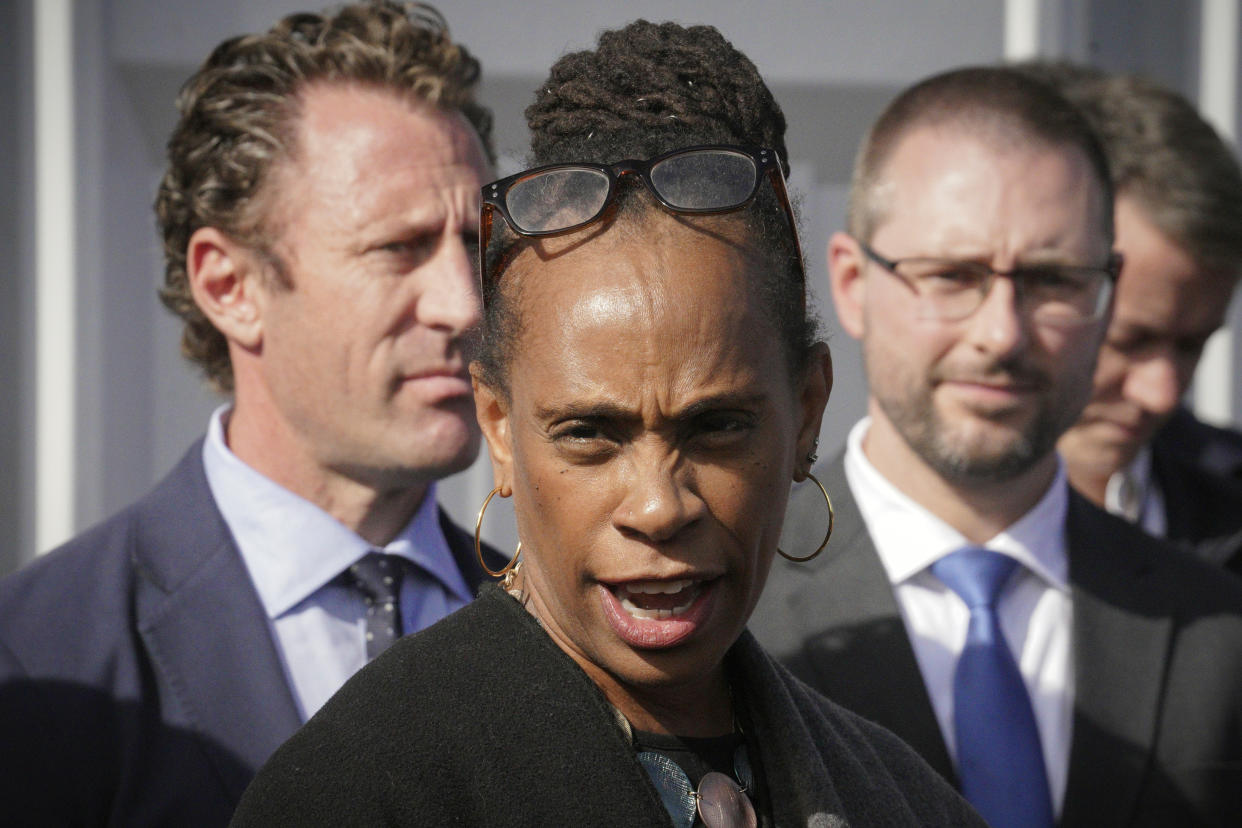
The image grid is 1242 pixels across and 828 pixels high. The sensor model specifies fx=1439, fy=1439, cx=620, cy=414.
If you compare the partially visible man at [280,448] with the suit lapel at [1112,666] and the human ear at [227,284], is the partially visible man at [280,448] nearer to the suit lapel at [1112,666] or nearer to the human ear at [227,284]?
the human ear at [227,284]

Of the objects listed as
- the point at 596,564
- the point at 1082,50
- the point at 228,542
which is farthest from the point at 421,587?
the point at 1082,50

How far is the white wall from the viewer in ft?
14.9

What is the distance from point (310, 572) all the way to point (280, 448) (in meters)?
0.32

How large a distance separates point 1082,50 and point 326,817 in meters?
5.17

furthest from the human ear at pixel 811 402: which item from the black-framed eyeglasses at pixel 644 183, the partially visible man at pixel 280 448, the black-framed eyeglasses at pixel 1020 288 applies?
the black-framed eyeglasses at pixel 1020 288

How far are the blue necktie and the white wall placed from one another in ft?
6.87

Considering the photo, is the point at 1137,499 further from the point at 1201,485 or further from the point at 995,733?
the point at 995,733

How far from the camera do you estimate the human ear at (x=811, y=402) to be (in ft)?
6.68

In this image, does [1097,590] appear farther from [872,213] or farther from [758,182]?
[758,182]

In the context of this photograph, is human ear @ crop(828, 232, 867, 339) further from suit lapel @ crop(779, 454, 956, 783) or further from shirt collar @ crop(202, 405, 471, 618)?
shirt collar @ crop(202, 405, 471, 618)

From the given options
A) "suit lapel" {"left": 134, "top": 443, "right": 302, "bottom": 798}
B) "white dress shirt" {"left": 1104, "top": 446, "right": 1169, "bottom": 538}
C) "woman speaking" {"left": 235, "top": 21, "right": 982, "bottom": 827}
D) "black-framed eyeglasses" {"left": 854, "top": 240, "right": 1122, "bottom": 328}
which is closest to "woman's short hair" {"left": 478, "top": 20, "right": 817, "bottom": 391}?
"woman speaking" {"left": 235, "top": 21, "right": 982, "bottom": 827}

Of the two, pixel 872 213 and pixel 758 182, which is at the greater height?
pixel 758 182

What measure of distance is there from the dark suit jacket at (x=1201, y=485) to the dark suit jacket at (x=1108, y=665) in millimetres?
1312

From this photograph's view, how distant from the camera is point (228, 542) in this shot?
111 inches
